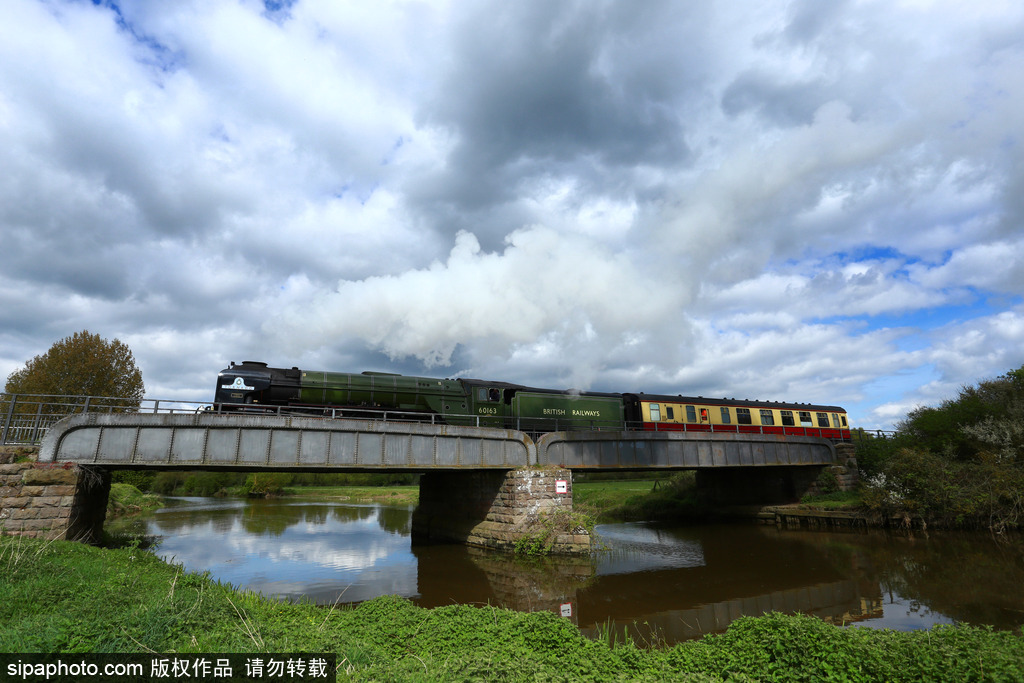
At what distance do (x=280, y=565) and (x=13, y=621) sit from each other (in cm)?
1486

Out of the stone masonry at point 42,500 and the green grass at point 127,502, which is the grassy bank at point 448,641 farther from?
the green grass at point 127,502

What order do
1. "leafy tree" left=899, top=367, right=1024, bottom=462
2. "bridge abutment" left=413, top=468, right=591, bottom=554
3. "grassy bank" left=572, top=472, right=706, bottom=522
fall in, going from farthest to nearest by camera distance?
"grassy bank" left=572, top=472, right=706, bottom=522
"leafy tree" left=899, top=367, right=1024, bottom=462
"bridge abutment" left=413, top=468, right=591, bottom=554

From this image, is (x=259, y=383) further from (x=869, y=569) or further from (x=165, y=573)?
(x=869, y=569)

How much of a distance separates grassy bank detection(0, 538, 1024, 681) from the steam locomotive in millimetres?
11270

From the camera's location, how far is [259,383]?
23500mm

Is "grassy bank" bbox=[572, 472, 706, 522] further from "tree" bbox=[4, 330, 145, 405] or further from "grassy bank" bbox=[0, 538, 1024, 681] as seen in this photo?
"tree" bbox=[4, 330, 145, 405]

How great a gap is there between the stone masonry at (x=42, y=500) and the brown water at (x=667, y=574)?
16.1ft

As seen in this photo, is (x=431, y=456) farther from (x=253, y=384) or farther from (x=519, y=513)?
(x=253, y=384)

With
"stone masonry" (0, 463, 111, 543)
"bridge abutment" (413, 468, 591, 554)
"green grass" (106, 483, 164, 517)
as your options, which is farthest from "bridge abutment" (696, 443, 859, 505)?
"green grass" (106, 483, 164, 517)

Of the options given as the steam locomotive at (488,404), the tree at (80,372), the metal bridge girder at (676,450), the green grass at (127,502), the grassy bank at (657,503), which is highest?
the tree at (80,372)

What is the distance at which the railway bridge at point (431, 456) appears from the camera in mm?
17562

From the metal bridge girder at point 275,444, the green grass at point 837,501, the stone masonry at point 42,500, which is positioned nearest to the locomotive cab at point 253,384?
the metal bridge girder at point 275,444

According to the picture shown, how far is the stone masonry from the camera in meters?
15.6

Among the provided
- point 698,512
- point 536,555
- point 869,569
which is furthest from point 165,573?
point 698,512
